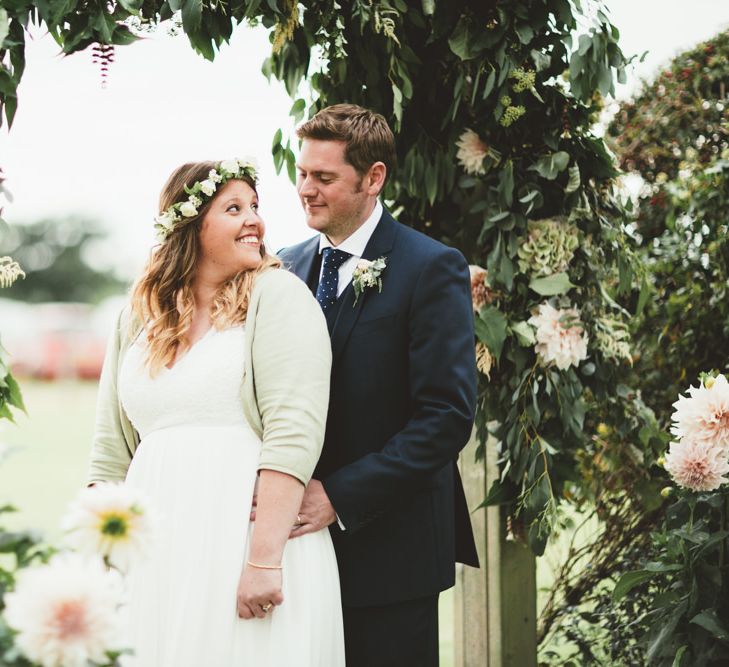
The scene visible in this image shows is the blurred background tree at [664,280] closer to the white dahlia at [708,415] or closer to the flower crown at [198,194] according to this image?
the white dahlia at [708,415]

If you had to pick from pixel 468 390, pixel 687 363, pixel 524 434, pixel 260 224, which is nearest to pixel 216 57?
pixel 260 224

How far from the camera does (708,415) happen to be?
2.16 m

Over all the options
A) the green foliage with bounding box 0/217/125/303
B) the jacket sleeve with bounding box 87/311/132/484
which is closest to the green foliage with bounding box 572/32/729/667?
the jacket sleeve with bounding box 87/311/132/484

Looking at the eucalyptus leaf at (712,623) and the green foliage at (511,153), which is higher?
the green foliage at (511,153)

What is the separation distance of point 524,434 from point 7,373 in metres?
1.57

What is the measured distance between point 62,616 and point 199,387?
110 cm

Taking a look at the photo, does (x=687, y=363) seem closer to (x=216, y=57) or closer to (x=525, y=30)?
(x=525, y=30)

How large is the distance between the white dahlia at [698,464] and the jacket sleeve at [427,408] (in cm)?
51

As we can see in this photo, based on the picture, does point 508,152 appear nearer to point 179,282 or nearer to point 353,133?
point 353,133

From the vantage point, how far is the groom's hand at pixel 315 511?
6.64 ft

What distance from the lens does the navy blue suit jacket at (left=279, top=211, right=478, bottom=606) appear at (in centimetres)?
211

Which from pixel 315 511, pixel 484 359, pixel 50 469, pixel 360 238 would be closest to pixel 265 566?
pixel 315 511

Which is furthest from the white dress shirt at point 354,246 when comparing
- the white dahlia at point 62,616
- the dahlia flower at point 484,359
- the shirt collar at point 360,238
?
the white dahlia at point 62,616

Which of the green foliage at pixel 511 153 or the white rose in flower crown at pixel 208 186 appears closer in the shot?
the white rose in flower crown at pixel 208 186
